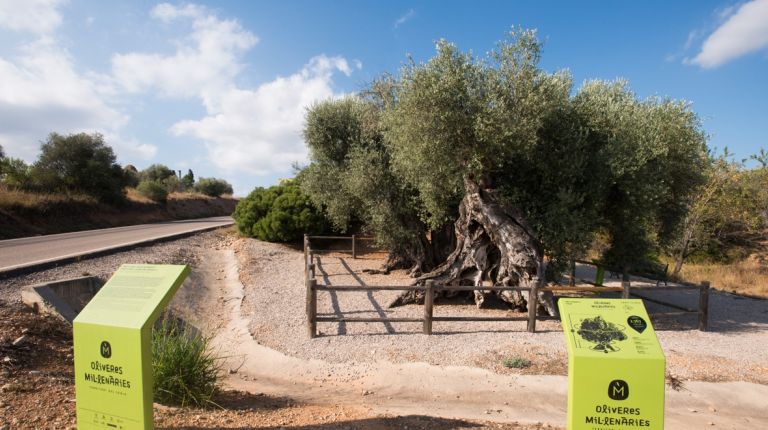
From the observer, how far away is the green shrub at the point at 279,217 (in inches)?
783

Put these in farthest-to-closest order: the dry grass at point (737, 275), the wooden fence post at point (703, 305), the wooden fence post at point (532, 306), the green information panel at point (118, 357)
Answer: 1. the dry grass at point (737, 275)
2. the wooden fence post at point (703, 305)
3. the wooden fence post at point (532, 306)
4. the green information panel at point (118, 357)

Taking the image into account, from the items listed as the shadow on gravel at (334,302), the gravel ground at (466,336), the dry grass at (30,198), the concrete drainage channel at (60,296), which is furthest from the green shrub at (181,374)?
the dry grass at (30,198)

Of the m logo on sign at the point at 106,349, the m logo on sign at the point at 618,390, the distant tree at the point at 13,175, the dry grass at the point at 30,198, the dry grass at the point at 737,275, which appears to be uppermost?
the distant tree at the point at 13,175

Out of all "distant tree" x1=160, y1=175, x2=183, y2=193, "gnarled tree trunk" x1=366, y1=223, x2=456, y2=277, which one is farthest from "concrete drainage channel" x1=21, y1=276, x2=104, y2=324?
"distant tree" x1=160, y1=175, x2=183, y2=193

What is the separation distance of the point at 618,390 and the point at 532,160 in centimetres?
783

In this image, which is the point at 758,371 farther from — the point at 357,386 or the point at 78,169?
the point at 78,169

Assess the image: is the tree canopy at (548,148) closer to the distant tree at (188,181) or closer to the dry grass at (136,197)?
the dry grass at (136,197)

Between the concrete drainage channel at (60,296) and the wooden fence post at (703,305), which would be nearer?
the concrete drainage channel at (60,296)

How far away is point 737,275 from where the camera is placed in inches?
719

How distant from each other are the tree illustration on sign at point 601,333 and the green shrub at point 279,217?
17.4 meters

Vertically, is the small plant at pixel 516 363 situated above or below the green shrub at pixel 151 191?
below

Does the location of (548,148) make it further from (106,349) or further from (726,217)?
(726,217)

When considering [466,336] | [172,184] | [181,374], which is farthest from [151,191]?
[181,374]

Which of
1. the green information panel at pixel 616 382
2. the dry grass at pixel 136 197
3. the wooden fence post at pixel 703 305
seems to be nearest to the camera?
the green information panel at pixel 616 382
